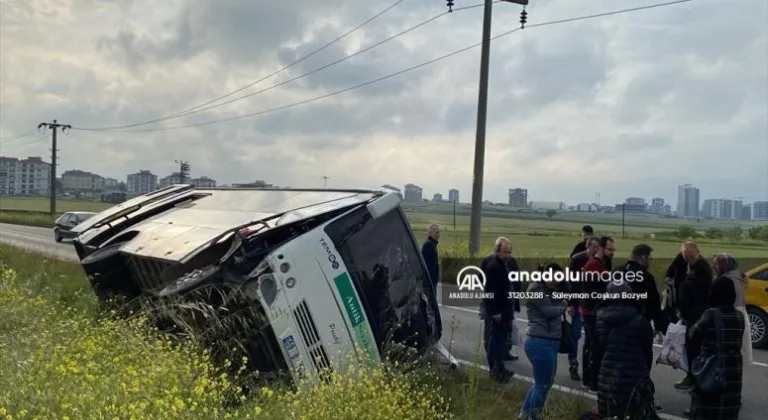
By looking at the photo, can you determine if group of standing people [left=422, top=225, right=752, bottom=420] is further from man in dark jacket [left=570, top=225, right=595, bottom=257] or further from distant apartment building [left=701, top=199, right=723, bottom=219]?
distant apartment building [left=701, top=199, right=723, bottom=219]

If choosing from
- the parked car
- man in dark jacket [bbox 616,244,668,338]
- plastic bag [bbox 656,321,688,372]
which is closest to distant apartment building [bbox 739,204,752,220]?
man in dark jacket [bbox 616,244,668,338]

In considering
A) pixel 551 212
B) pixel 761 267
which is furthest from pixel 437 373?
pixel 551 212

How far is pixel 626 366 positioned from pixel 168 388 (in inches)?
145

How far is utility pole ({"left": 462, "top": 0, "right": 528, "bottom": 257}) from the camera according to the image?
58.5 ft

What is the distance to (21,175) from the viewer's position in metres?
97.4

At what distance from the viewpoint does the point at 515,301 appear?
821cm

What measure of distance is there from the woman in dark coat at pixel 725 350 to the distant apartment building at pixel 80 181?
63636 mm

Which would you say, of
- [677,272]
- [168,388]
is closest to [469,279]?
[677,272]

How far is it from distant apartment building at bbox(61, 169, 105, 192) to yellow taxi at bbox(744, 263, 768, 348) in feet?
203

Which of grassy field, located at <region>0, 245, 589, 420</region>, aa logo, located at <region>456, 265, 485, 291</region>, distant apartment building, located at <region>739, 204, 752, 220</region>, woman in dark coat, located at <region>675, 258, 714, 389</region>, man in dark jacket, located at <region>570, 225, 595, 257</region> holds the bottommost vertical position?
aa logo, located at <region>456, 265, 485, 291</region>

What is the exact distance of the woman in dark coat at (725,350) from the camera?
244 inches

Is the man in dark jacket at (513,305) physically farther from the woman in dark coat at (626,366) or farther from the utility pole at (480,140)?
the utility pole at (480,140)

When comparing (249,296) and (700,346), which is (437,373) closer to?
(249,296)

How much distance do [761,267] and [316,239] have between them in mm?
7775
